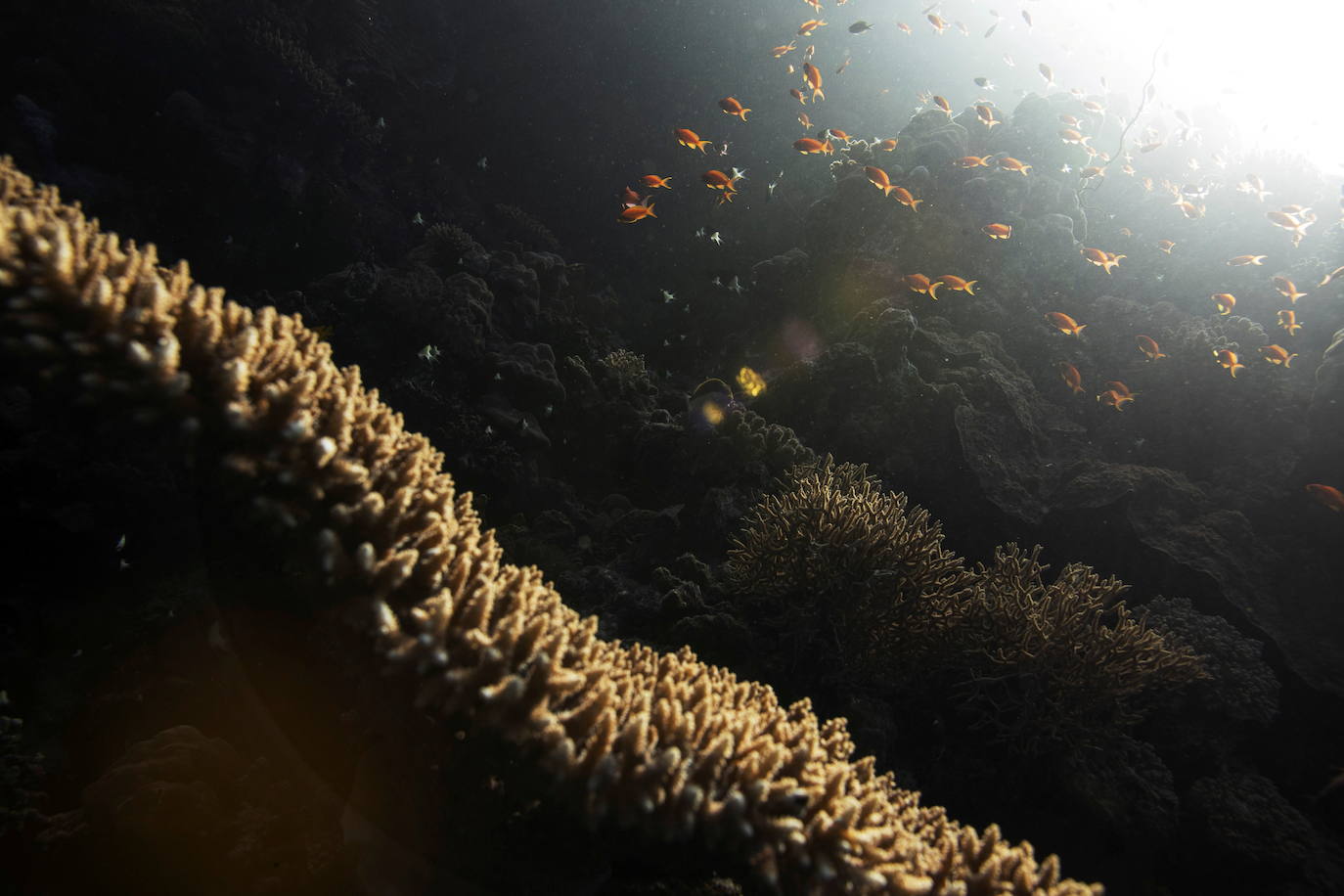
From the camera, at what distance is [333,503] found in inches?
81.9

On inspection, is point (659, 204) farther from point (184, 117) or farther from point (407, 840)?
point (407, 840)

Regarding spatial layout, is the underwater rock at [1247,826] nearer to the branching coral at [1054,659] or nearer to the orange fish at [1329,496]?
the branching coral at [1054,659]

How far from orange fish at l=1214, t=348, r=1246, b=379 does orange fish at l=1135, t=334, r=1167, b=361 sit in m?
0.66

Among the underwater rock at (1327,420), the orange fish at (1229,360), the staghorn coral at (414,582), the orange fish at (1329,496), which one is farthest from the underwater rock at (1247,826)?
the orange fish at (1229,360)

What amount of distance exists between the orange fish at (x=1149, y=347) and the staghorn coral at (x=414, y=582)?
9.01m

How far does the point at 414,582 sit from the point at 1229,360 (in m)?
10.7

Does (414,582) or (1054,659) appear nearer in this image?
(414,582)

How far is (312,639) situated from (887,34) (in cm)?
3191

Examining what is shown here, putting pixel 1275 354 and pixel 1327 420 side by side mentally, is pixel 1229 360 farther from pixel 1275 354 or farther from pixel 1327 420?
pixel 1275 354

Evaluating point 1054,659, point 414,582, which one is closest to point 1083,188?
point 1054,659

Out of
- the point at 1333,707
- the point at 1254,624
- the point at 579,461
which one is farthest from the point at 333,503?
the point at 1333,707

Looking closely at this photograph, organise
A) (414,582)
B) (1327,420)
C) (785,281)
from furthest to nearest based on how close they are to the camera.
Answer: (785,281) → (1327,420) → (414,582)

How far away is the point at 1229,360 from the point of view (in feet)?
26.9

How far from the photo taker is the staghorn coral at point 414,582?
1.88 m
